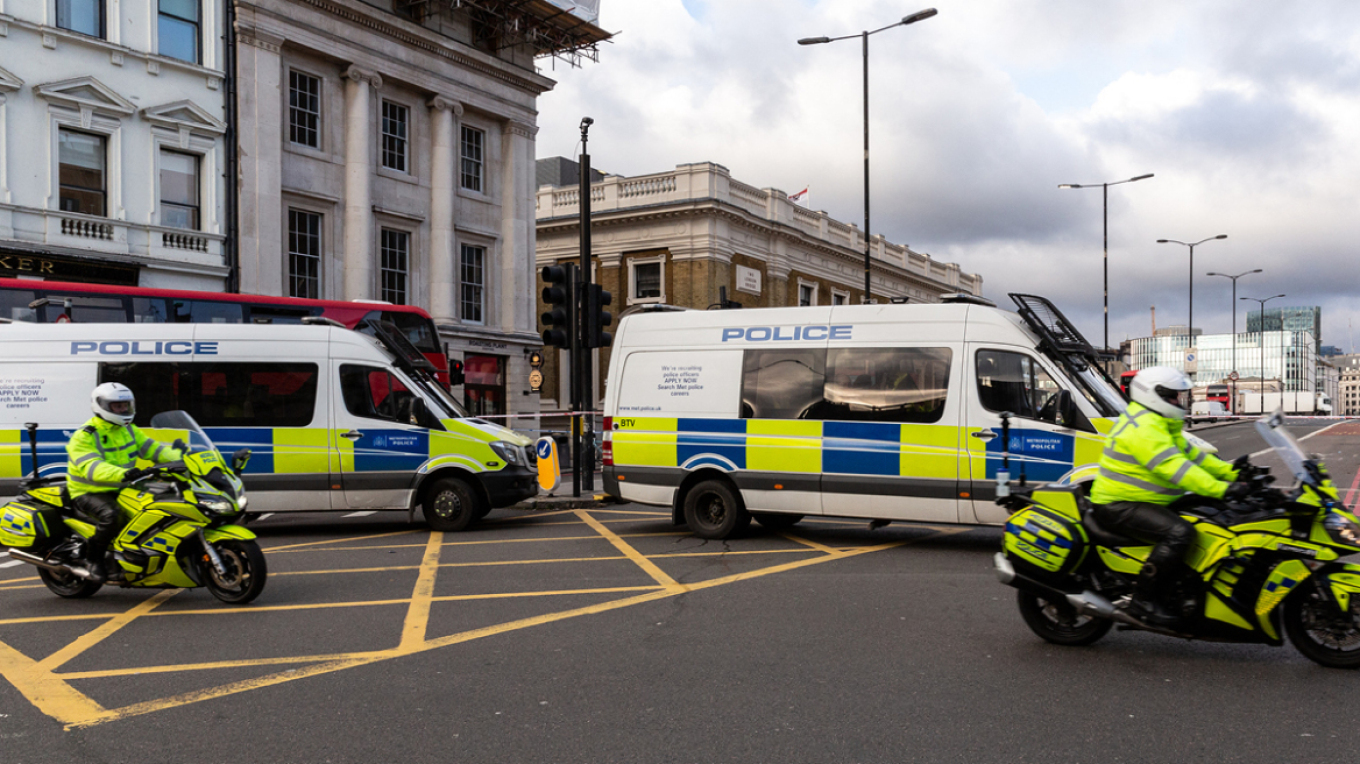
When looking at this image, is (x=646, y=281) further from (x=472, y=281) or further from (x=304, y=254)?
(x=304, y=254)

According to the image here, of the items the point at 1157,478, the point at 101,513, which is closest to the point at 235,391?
the point at 101,513

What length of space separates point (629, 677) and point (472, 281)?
83.6 feet

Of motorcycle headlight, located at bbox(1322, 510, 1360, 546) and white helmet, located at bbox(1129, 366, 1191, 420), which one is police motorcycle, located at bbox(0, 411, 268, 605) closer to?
white helmet, located at bbox(1129, 366, 1191, 420)

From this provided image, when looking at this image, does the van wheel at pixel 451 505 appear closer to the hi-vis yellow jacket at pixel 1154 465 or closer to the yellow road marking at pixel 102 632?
the yellow road marking at pixel 102 632

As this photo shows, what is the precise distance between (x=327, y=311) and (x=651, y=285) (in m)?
23.1

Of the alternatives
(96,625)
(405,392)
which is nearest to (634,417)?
(405,392)

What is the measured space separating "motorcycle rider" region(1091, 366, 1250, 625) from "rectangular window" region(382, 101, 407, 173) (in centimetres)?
2437

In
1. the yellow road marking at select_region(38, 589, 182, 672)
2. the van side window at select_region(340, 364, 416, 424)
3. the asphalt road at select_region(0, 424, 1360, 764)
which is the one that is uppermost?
the van side window at select_region(340, 364, 416, 424)

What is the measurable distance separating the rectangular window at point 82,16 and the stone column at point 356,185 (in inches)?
233

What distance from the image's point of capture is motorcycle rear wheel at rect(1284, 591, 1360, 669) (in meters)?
5.13

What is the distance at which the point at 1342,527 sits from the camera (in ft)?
16.6

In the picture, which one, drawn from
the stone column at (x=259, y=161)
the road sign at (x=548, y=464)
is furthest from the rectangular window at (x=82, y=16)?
the road sign at (x=548, y=464)

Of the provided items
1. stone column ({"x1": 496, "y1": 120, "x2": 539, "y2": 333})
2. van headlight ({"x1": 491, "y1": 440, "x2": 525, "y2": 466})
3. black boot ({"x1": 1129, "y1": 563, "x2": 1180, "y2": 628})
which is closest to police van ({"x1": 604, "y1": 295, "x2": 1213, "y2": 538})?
van headlight ({"x1": 491, "y1": 440, "x2": 525, "y2": 466})

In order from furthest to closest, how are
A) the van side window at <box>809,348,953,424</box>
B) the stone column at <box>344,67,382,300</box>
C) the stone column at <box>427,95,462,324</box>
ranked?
the stone column at <box>427,95,462,324</box>, the stone column at <box>344,67,382,300</box>, the van side window at <box>809,348,953,424</box>
